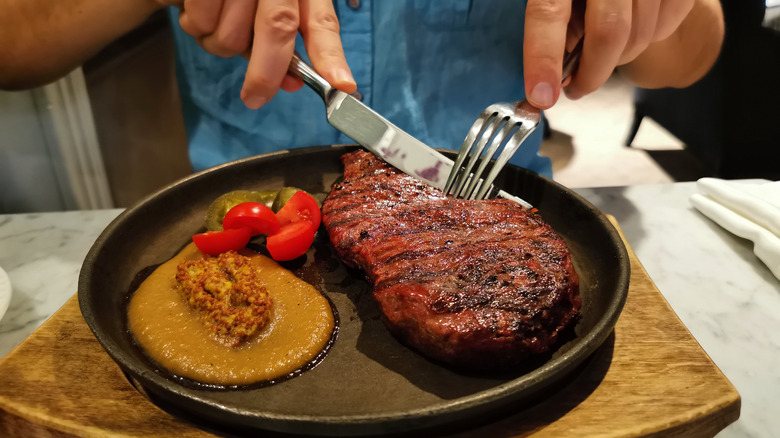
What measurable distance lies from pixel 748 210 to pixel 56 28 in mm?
3452

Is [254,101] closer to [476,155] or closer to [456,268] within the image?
[476,155]

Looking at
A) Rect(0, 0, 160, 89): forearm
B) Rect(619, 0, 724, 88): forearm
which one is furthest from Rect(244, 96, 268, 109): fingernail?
Rect(619, 0, 724, 88): forearm

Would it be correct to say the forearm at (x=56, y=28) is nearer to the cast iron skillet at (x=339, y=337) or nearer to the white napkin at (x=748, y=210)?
the cast iron skillet at (x=339, y=337)

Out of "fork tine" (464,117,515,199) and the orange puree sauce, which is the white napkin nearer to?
"fork tine" (464,117,515,199)

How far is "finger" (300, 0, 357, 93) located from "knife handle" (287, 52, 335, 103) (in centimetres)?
4

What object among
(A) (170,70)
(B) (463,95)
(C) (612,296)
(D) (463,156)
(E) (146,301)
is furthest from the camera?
(A) (170,70)

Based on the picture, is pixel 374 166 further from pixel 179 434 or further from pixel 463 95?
pixel 179 434

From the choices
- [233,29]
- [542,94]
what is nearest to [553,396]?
[542,94]

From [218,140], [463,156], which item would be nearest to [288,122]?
[218,140]

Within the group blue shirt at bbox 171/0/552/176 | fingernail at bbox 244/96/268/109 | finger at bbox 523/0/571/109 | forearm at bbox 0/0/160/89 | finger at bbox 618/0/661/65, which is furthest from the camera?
blue shirt at bbox 171/0/552/176

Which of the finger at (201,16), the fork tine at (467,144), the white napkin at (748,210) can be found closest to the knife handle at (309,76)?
the finger at (201,16)

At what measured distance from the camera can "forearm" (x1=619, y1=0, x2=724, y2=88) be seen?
2875 millimetres

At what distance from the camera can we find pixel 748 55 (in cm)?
506

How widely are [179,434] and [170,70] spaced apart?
3.47 m
